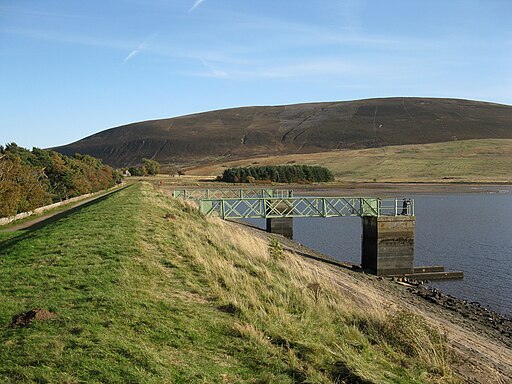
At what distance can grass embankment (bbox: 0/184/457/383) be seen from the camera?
707 cm

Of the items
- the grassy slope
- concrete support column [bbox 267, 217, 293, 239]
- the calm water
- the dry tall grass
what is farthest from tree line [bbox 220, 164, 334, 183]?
the dry tall grass

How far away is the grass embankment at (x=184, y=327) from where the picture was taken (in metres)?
7.07

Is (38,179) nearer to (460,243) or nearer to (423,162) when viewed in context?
(460,243)

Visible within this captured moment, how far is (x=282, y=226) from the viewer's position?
38656mm

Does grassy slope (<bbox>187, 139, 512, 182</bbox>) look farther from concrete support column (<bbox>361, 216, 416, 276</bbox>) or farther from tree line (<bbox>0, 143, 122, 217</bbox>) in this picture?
concrete support column (<bbox>361, 216, 416, 276</bbox>)

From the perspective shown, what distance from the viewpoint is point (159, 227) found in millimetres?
19328

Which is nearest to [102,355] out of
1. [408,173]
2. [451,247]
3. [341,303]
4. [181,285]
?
[181,285]

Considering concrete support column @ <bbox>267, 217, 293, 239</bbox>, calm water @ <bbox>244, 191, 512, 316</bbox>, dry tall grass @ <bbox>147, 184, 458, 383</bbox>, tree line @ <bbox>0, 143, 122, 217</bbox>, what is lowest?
calm water @ <bbox>244, 191, 512, 316</bbox>

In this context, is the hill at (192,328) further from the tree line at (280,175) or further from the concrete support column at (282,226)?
the tree line at (280,175)

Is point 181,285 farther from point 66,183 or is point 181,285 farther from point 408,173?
point 408,173

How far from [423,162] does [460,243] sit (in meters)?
95.2

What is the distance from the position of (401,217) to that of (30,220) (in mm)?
24861

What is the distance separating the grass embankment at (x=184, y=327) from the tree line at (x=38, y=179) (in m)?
21.2

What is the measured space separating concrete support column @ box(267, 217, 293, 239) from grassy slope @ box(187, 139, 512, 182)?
7482 centimetres
